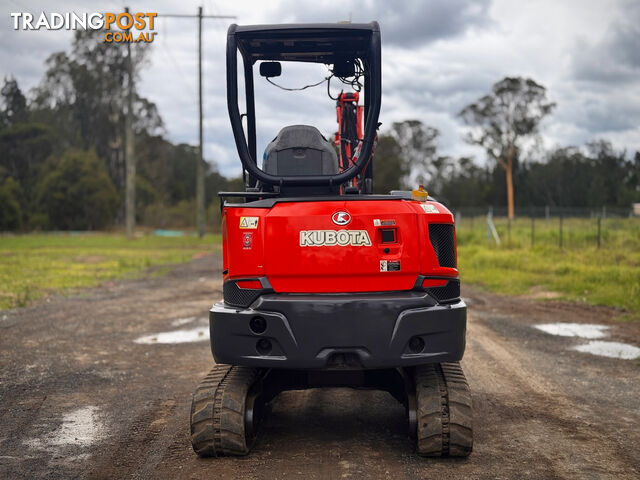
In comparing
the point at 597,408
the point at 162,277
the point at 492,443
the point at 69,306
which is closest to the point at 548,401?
the point at 597,408

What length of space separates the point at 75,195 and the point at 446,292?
62.0 meters

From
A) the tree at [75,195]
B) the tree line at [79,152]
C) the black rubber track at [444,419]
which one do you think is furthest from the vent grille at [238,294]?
the tree at [75,195]

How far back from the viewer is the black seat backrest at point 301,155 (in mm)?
5859

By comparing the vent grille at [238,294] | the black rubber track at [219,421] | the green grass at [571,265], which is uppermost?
the vent grille at [238,294]

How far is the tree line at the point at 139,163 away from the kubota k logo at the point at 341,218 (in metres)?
54.4

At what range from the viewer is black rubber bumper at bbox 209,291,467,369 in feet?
17.0

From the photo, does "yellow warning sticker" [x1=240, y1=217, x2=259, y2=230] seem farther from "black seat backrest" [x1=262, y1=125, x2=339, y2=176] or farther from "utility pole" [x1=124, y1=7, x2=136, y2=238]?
"utility pole" [x1=124, y1=7, x2=136, y2=238]

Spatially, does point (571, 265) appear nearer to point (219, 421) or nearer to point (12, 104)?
point (219, 421)

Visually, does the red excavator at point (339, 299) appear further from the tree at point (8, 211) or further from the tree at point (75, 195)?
the tree at point (75, 195)

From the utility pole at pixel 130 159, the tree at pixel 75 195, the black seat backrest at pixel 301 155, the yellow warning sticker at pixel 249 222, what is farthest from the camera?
the tree at pixel 75 195

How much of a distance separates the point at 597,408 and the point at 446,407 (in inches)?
85.1

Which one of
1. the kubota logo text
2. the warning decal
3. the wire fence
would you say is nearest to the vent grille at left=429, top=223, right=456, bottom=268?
Answer: the warning decal

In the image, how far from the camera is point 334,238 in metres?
5.20

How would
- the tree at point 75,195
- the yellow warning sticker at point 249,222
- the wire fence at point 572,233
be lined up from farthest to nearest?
1. the tree at point 75,195
2. the wire fence at point 572,233
3. the yellow warning sticker at point 249,222
